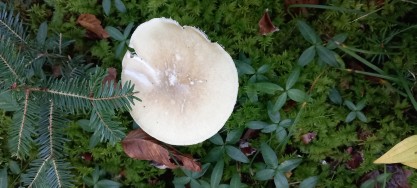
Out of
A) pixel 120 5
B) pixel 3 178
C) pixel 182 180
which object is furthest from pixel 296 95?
pixel 3 178

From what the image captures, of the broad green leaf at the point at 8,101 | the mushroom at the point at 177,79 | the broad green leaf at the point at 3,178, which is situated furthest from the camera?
the broad green leaf at the point at 3,178

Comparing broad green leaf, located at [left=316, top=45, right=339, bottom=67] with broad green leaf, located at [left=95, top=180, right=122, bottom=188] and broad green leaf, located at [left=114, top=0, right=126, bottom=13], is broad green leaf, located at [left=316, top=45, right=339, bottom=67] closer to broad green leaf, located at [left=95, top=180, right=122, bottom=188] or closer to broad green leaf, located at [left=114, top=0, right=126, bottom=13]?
broad green leaf, located at [left=114, top=0, right=126, bottom=13]

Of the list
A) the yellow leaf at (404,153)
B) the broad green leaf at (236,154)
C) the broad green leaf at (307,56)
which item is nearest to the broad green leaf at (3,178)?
the broad green leaf at (236,154)

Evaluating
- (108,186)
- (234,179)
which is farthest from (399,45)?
(108,186)

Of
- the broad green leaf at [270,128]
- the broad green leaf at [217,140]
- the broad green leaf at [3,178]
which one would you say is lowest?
the broad green leaf at [3,178]

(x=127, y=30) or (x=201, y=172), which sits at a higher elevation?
(x=127, y=30)

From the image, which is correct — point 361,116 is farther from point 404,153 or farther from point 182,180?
point 182,180

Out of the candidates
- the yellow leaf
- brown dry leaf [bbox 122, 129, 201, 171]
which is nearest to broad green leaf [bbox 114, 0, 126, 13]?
brown dry leaf [bbox 122, 129, 201, 171]

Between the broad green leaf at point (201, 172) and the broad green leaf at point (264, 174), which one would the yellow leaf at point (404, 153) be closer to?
the broad green leaf at point (264, 174)
